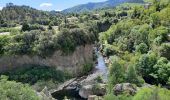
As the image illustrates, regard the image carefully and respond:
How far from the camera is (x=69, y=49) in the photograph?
8525cm

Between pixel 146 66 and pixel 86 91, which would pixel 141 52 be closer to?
pixel 146 66

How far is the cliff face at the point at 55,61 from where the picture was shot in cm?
8156

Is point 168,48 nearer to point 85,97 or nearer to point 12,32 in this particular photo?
point 85,97

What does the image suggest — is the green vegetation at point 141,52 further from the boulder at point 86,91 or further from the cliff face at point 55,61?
the cliff face at point 55,61

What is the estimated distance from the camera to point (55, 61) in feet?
274

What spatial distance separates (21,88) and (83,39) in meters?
47.4

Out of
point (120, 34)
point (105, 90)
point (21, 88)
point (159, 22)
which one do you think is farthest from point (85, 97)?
point (120, 34)

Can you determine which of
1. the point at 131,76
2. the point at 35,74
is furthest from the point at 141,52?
the point at 131,76

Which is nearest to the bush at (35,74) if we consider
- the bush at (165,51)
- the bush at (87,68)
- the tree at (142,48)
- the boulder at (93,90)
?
the bush at (87,68)

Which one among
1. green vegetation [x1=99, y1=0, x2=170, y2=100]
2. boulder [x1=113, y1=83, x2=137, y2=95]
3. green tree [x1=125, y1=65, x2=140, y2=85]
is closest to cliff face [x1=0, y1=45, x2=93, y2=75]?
green vegetation [x1=99, y1=0, x2=170, y2=100]

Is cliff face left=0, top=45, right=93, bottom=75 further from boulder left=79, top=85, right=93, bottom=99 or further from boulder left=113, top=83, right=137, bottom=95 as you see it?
boulder left=113, top=83, right=137, bottom=95

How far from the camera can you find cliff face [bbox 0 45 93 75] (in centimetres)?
8156

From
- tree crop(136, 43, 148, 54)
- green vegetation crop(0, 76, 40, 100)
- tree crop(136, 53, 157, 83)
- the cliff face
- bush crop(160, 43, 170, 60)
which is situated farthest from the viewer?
tree crop(136, 43, 148, 54)

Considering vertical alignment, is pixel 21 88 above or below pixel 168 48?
above
